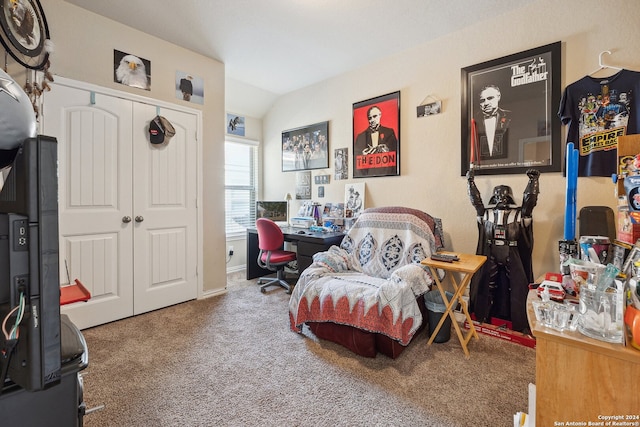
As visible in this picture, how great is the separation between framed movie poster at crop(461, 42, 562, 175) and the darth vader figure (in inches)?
12.5

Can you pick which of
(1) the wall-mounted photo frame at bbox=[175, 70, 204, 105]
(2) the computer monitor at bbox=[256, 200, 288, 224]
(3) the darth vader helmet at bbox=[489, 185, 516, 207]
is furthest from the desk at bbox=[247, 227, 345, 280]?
(1) the wall-mounted photo frame at bbox=[175, 70, 204, 105]

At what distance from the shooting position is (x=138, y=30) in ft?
8.91

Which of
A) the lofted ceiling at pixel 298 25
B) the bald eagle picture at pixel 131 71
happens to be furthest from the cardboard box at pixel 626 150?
the bald eagle picture at pixel 131 71

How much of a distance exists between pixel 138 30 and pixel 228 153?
1884 millimetres

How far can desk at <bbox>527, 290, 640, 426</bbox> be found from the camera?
752 mm

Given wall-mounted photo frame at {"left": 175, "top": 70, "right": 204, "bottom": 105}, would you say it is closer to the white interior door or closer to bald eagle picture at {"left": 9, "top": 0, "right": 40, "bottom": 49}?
the white interior door

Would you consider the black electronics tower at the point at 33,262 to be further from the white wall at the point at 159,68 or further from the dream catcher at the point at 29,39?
the white wall at the point at 159,68

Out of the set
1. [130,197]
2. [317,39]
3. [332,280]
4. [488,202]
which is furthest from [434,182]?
[130,197]

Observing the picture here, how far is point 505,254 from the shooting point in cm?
227

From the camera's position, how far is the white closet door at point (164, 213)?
2.77 metres

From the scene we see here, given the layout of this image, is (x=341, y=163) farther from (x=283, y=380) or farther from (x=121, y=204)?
(x=283, y=380)

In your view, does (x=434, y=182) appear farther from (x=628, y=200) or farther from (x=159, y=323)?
(x=159, y=323)

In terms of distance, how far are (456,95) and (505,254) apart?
1555 mm

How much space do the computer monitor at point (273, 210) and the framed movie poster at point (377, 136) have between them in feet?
3.77
